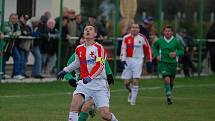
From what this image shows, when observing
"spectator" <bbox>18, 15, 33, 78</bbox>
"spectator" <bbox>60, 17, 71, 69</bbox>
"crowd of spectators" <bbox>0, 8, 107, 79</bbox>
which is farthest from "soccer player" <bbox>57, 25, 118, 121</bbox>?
"spectator" <bbox>60, 17, 71, 69</bbox>

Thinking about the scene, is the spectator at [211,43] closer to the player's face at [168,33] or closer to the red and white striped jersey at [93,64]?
the player's face at [168,33]

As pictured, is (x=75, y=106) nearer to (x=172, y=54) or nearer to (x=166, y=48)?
(x=172, y=54)

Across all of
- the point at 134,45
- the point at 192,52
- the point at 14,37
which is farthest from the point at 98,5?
the point at 134,45

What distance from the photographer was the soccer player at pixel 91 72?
13461 millimetres

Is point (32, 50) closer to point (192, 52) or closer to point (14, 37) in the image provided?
point (14, 37)

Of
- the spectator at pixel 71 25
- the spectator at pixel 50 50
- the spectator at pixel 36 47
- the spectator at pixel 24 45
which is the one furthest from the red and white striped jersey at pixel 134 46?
the spectator at pixel 71 25

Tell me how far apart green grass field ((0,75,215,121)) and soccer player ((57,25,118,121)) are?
8.21 feet

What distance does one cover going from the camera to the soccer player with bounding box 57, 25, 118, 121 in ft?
44.2

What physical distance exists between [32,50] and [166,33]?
6.31 m

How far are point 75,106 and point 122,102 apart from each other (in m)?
7.65

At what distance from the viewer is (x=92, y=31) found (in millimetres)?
13539

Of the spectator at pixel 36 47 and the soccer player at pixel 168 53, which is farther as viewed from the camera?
the spectator at pixel 36 47

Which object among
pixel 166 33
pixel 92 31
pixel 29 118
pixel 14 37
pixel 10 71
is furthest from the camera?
pixel 10 71

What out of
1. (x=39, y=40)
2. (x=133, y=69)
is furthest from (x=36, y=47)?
(x=133, y=69)
